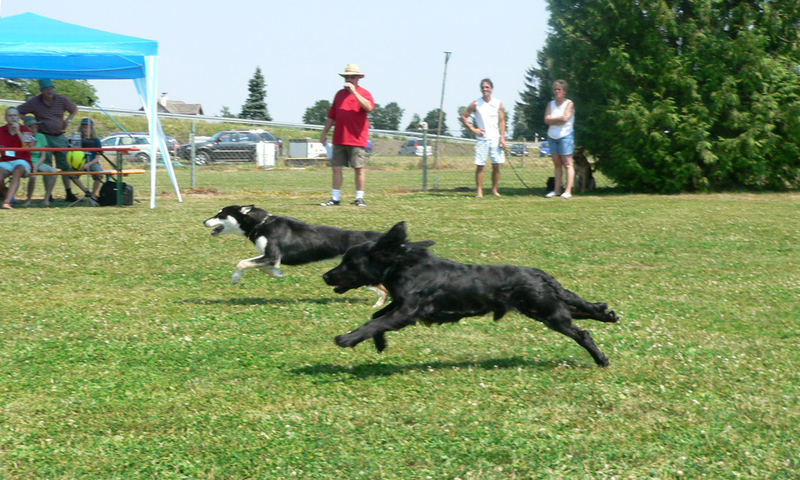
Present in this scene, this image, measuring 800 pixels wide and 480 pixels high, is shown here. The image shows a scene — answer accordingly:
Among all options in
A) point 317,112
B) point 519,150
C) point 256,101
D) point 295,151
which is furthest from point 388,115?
point 519,150

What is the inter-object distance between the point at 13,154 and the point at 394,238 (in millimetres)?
11727

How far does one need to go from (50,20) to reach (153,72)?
251 centimetres

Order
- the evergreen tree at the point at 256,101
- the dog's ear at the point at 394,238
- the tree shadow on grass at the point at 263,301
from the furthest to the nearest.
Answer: the evergreen tree at the point at 256,101
the tree shadow on grass at the point at 263,301
the dog's ear at the point at 394,238

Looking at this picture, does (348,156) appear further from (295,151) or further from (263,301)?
(295,151)

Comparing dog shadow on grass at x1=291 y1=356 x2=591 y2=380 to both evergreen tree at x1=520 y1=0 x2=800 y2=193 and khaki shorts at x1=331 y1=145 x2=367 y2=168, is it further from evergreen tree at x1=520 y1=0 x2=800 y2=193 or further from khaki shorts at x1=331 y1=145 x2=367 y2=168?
evergreen tree at x1=520 y1=0 x2=800 y2=193

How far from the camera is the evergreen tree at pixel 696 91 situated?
1748 centimetres

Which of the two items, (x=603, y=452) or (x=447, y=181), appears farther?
(x=447, y=181)

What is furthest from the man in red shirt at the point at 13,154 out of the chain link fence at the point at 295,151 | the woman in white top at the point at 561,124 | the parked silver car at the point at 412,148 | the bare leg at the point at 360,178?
the parked silver car at the point at 412,148

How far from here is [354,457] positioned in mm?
4305

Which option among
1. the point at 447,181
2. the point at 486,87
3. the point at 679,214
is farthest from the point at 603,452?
the point at 447,181

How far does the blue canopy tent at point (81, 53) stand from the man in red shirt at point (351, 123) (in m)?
3.17

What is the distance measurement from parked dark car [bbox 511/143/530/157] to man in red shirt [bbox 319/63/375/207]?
Result: 69.5ft

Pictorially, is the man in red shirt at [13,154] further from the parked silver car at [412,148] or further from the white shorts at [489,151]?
the parked silver car at [412,148]

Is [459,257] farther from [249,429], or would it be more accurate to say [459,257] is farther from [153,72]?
[153,72]
